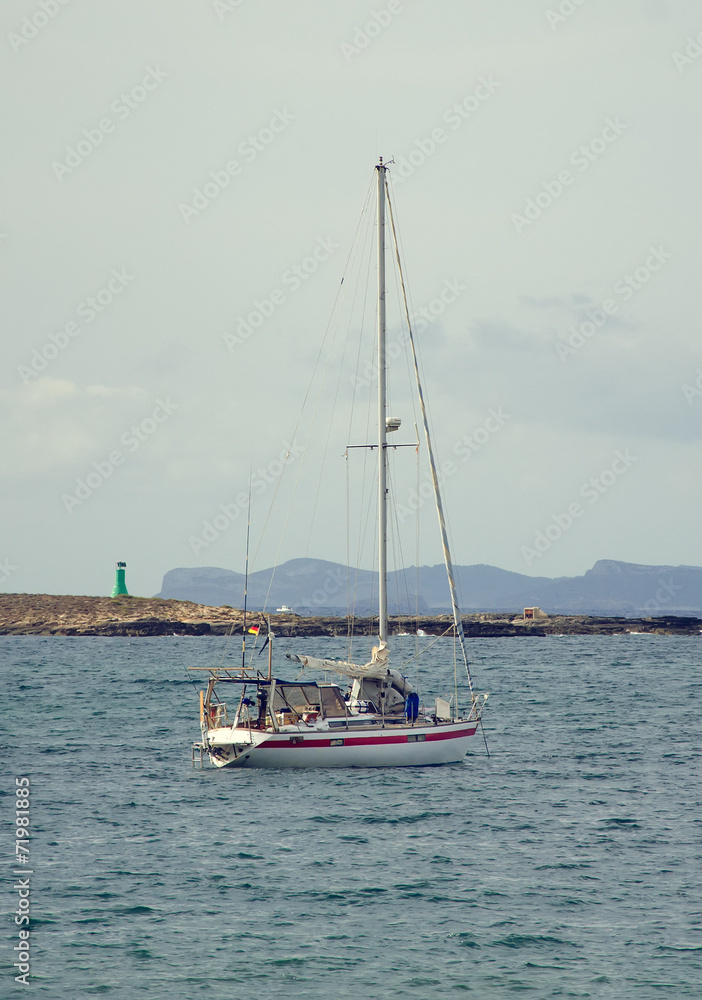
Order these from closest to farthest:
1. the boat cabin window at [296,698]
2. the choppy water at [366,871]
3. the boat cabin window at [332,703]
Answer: the choppy water at [366,871] < the boat cabin window at [296,698] < the boat cabin window at [332,703]

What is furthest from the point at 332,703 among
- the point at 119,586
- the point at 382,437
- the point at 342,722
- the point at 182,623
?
the point at 119,586

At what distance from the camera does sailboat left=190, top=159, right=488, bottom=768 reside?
3431 centimetres

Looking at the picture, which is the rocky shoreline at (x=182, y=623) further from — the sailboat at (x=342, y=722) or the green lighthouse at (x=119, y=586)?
the sailboat at (x=342, y=722)

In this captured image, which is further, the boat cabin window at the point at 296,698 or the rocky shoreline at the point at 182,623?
the rocky shoreline at the point at 182,623

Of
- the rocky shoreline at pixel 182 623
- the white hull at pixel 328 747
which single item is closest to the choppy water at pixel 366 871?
the white hull at pixel 328 747

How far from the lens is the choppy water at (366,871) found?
18.3 m

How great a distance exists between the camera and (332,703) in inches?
1403

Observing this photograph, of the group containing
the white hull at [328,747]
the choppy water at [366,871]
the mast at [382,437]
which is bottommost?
the choppy water at [366,871]

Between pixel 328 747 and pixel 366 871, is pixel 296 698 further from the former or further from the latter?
pixel 366 871

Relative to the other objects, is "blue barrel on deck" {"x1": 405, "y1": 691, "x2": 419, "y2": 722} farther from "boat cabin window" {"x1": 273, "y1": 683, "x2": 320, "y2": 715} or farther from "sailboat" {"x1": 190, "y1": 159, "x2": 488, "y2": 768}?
"boat cabin window" {"x1": 273, "y1": 683, "x2": 320, "y2": 715}

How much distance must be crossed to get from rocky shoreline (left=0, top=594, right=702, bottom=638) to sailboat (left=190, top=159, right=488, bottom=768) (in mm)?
85100

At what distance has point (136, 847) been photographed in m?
25.9

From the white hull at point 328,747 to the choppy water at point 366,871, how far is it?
554 mm

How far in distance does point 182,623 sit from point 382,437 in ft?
310
